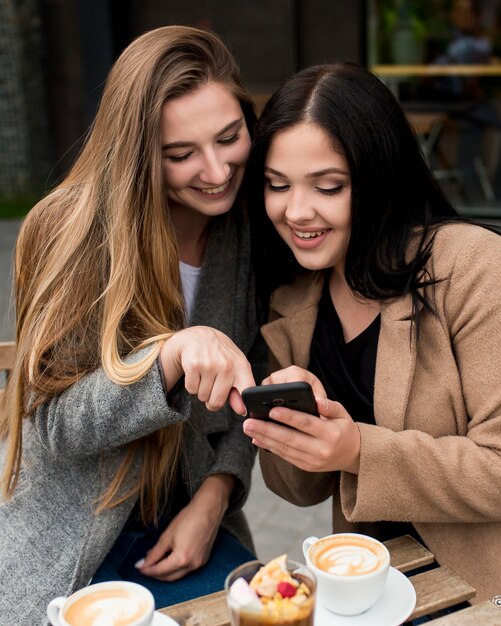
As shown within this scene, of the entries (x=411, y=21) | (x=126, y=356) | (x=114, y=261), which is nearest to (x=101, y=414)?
(x=126, y=356)

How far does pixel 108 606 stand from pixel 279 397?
44 cm

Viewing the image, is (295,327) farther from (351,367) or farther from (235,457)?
(235,457)

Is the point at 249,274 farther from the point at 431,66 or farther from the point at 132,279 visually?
the point at 431,66

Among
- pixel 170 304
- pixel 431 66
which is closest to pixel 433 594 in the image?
pixel 170 304

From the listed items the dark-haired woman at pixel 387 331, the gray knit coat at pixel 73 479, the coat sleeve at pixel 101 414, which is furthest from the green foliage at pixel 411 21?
the coat sleeve at pixel 101 414

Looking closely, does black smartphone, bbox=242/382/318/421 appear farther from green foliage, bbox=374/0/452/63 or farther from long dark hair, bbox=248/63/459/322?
green foliage, bbox=374/0/452/63

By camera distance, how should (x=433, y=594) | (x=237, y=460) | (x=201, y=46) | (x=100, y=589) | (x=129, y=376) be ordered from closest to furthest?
(x=100, y=589)
(x=433, y=594)
(x=129, y=376)
(x=201, y=46)
(x=237, y=460)

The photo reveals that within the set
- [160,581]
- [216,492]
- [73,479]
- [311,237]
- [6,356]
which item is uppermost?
[311,237]

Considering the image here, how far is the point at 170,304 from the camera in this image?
2.03 meters

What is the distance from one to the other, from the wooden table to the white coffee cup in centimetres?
14

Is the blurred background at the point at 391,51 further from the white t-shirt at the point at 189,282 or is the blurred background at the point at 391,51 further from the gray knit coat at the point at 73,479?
the gray knit coat at the point at 73,479

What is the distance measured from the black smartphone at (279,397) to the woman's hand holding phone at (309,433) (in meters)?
0.02

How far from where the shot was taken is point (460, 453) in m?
1.76

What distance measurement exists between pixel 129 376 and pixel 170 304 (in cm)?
30
